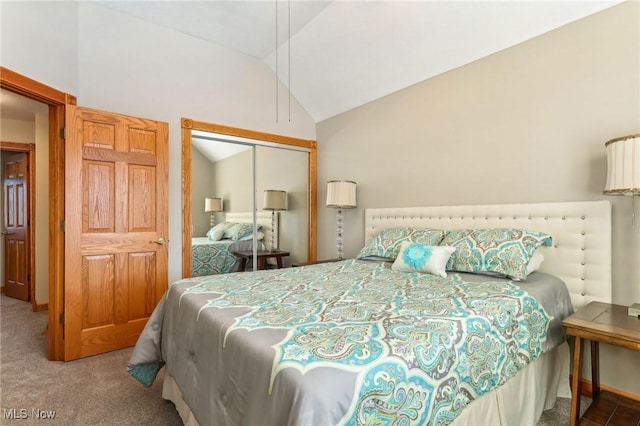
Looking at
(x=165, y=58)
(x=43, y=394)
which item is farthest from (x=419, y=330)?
(x=165, y=58)

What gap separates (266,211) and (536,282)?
300 centimetres

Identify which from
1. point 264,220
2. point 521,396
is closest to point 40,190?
point 264,220

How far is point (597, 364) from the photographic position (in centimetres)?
206

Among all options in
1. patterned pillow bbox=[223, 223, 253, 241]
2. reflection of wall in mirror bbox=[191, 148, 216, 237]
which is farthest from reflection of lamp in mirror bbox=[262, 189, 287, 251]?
reflection of wall in mirror bbox=[191, 148, 216, 237]

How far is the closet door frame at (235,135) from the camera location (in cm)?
341

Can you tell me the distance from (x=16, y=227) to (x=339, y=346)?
5798 mm

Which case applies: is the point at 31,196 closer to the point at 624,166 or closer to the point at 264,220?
the point at 264,220

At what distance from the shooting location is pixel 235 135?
12.4 feet

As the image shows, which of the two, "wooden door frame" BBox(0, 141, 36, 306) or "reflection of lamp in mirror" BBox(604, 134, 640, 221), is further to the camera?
"wooden door frame" BBox(0, 141, 36, 306)

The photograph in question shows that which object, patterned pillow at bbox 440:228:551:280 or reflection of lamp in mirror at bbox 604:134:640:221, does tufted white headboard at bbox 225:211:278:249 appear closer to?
patterned pillow at bbox 440:228:551:280

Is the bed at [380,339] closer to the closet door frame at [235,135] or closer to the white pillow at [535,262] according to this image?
the white pillow at [535,262]

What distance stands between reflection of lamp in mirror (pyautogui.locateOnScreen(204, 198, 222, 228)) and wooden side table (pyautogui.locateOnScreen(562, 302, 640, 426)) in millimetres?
3278

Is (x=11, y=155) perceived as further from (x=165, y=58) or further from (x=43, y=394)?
(x=43, y=394)

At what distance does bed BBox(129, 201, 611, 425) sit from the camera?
0.98 m
